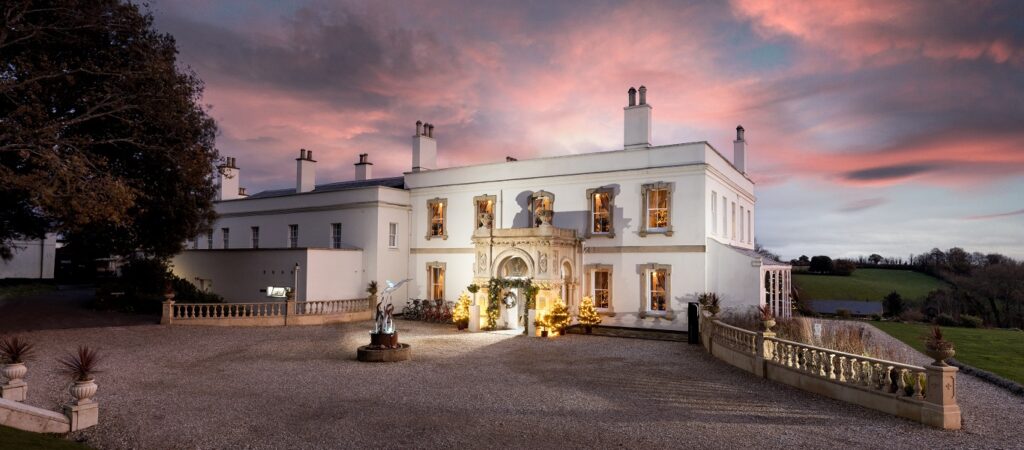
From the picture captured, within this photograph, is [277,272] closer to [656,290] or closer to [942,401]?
[656,290]

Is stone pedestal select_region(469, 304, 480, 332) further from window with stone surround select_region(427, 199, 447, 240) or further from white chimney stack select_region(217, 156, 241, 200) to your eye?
white chimney stack select_region(217, 156, 241, 200)

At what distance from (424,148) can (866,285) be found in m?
36.4

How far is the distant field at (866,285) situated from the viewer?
41.2 metres

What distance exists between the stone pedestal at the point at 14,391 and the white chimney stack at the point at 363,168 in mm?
25776

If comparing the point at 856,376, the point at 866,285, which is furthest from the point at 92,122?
the point at 866,285

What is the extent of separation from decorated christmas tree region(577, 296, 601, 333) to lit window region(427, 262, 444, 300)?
815cm

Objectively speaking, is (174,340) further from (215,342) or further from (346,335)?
(346,335)

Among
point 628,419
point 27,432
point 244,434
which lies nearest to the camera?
point 27,432

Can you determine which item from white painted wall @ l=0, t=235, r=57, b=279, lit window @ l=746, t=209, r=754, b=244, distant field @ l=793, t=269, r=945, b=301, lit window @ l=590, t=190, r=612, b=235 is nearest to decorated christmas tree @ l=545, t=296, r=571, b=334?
lit window @ l=590, t=190, r=612, b=235

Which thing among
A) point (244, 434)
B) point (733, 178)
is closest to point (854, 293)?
point (733, 178)

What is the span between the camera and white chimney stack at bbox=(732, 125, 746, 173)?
28.1 m

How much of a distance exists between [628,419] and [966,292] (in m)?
36.0

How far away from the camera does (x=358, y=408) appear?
1011 centimetres

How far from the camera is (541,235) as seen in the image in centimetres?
2209
